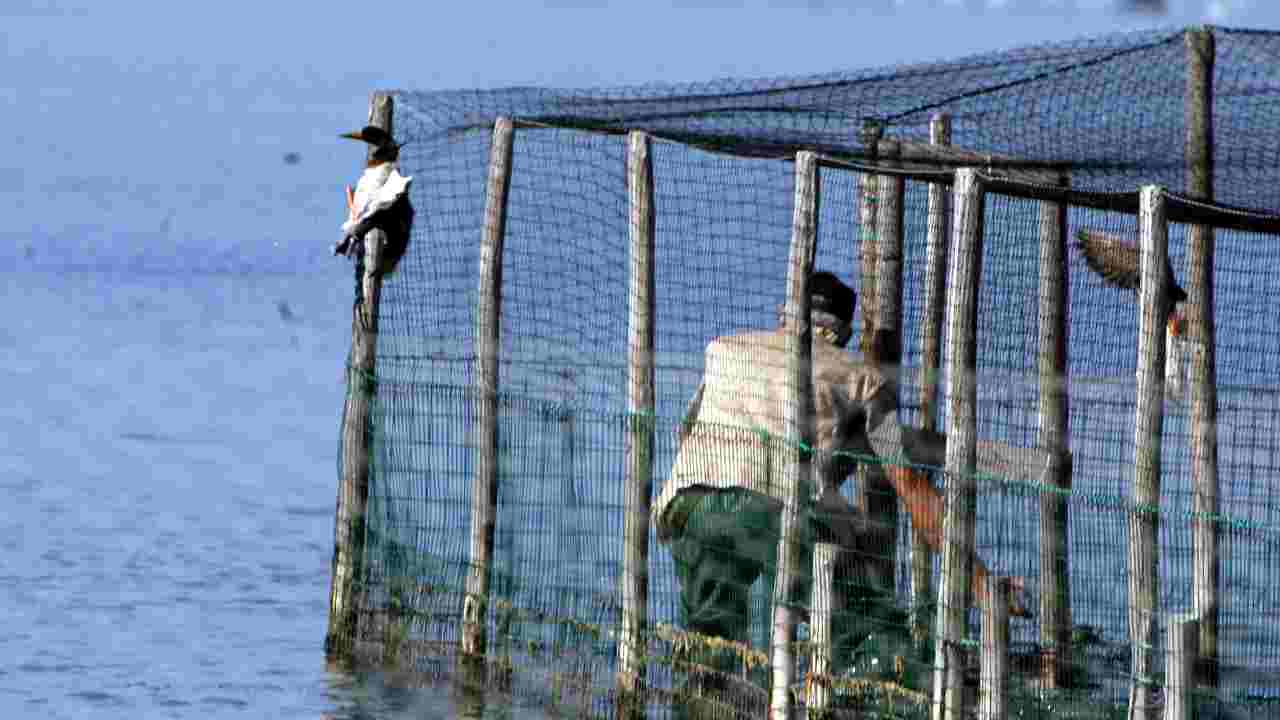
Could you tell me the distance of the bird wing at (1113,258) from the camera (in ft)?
47.0

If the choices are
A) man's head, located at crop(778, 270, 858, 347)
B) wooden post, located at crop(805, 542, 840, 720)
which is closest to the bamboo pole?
man's head, located at crop(778, 270, 858, 347)

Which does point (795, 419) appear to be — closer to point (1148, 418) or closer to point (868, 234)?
point (1148, 418)

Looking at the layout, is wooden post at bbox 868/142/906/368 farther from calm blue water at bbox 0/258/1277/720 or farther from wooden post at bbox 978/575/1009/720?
wooden post at bbox 978/575/1009/720

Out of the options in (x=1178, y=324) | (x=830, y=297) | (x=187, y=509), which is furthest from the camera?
(x=187, y=509)

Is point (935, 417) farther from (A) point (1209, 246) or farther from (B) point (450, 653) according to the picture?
(B) point (450, 653)

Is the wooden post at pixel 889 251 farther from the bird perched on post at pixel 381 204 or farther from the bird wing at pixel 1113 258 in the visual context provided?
the bird perched on post at pixel 381 204

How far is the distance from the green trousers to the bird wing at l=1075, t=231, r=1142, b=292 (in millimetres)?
2240

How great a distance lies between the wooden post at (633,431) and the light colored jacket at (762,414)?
0.33 meters

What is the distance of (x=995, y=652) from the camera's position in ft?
39.2

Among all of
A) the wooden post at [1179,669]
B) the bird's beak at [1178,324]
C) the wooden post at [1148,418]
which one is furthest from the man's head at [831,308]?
the wooden post at [1179,669]

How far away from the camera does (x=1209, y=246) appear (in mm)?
14531

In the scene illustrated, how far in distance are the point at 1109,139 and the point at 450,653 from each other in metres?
3.91

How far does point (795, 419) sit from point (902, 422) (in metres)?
1.72

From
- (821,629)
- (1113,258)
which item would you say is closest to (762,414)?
(821,629)
